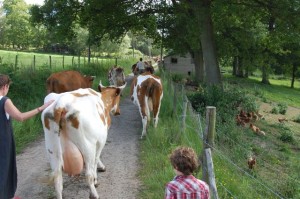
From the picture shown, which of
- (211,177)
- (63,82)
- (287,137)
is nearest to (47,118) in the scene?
(211,177)

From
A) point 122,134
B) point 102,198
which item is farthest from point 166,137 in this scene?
point 102,198

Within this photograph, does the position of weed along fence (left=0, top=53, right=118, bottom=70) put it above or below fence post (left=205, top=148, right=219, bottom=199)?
above

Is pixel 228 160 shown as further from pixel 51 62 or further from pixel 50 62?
pixel 51 62

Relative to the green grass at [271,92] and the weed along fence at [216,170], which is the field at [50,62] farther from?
the green grass at [271,92]

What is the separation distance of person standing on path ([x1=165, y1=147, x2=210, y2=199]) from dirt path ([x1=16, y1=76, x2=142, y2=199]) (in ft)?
9.94

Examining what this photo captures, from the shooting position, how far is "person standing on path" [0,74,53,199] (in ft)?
15.8

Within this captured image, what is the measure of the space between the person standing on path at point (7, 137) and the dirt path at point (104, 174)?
0.83 meters

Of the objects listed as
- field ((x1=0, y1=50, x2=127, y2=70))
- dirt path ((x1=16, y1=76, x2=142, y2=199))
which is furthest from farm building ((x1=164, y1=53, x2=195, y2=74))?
dirt path ((x1=16, y1=76, x2=142, y2=199))

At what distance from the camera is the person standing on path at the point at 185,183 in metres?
3.51

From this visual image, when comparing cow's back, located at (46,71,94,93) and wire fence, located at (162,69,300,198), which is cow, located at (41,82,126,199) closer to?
wire fence, located at (162,69,300,198)

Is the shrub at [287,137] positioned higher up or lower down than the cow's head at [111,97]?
lower down

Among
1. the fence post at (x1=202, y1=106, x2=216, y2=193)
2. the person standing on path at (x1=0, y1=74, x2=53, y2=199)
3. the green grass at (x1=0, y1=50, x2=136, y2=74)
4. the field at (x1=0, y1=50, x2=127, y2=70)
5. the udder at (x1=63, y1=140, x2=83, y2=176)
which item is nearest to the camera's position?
the person standing on path at (x1=0, y1=74, x2=53, y2=199)

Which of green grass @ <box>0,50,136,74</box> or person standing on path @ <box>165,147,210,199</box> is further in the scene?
green grass @ <box>0,50,136,74</box>

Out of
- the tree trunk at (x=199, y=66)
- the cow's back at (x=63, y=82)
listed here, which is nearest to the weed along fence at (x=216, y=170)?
the cow's back at (x=63, y=82)
